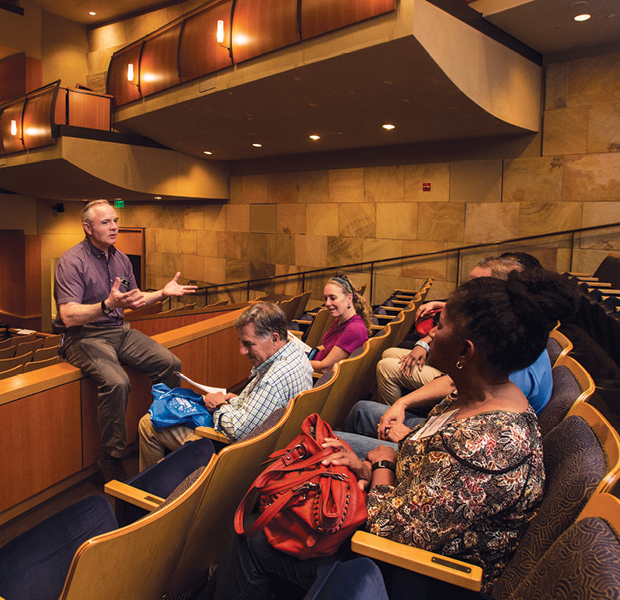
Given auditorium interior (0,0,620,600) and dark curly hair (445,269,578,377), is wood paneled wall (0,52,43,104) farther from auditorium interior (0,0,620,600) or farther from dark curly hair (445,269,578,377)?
dark curly hair (445,269,578,377)

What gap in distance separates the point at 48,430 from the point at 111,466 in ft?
1.23

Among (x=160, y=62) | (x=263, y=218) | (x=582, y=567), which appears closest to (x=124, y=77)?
(x=160, y=62)

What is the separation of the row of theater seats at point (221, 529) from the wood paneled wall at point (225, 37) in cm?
409

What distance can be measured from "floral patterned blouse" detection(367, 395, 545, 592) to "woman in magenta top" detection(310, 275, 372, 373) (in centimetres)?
155

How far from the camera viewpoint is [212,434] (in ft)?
5.76

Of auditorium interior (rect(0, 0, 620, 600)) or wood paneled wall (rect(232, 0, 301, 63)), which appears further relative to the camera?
wood paneled wall (rect(232, 0, 301, 63))

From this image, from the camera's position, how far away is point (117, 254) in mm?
2684

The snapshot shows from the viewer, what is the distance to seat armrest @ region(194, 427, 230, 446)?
1735 millimetres

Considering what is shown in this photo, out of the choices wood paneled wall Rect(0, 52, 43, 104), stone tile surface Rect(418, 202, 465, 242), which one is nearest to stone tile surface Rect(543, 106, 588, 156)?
stone tile surface Rect(418, 202, 465, 242)

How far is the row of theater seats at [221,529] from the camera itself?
0.81m

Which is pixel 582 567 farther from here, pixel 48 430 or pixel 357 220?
pixel 357 220

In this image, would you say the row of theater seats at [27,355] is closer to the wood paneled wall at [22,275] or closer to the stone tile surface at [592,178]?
the wood paneled wall at [22,275]

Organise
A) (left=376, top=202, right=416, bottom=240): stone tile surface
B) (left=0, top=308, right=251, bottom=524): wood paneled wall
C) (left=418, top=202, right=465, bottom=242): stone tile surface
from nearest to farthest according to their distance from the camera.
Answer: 1. (left=0, top=308, right=251, bottom=524): wood paneled wall
2. (left=418, top=202, right=465, bottom=242): stone tile surface
3. (left=376, top=202, right=416, bottom=240): stone tile surface

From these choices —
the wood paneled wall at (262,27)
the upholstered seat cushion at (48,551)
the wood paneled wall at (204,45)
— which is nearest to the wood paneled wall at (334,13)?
the wood paneled wall at (262,27)
